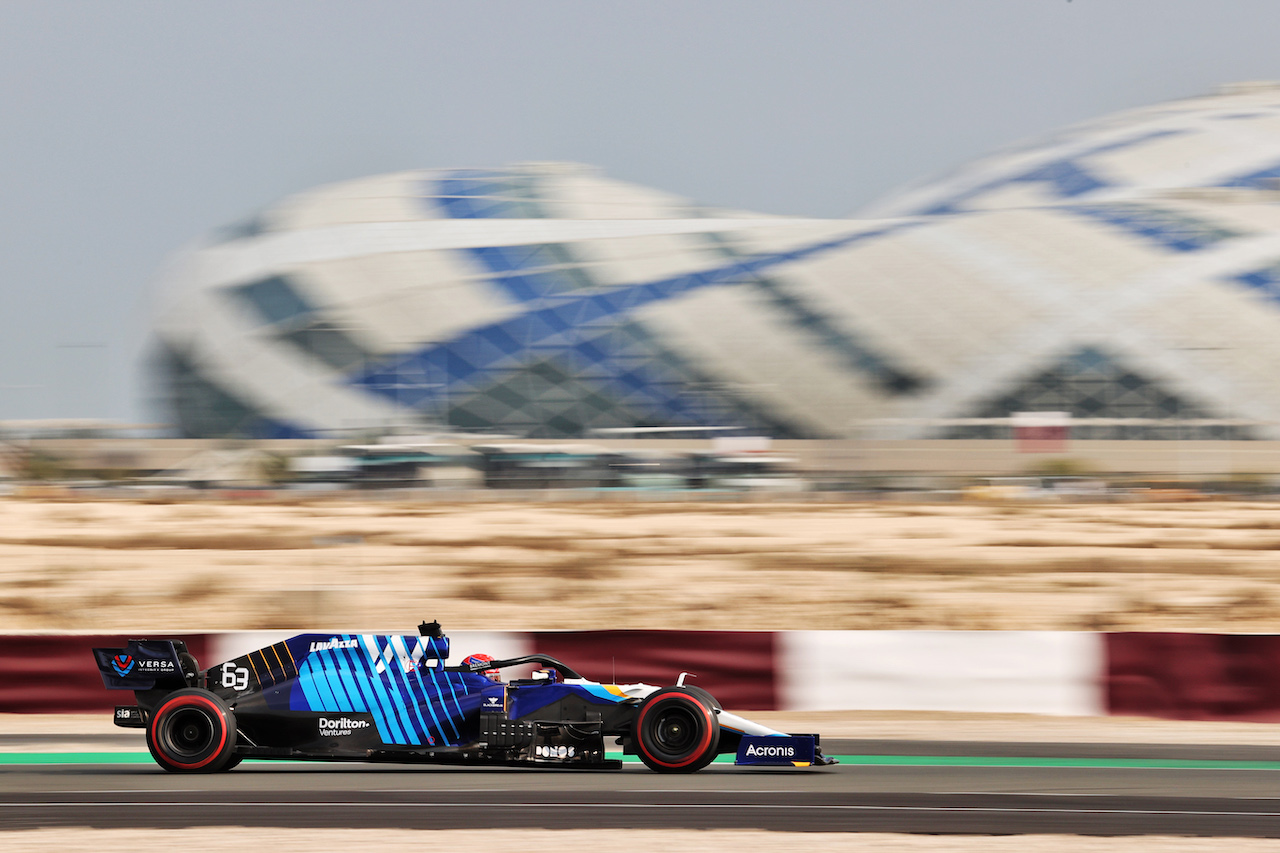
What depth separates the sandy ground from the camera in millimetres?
23375

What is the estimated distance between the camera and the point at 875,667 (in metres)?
14.5

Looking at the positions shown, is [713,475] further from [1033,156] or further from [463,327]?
[1033,156]

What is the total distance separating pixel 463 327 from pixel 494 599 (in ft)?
179

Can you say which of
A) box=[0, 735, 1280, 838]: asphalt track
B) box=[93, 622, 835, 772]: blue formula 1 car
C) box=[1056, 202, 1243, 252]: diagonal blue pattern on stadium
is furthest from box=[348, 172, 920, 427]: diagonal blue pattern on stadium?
box=[93, 622, 835, 772]: blue formula 1 car

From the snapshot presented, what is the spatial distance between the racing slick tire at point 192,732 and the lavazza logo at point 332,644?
2.53ft

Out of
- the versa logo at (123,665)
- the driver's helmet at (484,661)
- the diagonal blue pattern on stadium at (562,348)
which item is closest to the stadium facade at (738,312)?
the diagonal blue pattern on stadium at (562,348)

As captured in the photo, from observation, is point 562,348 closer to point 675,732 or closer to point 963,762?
point 963,762

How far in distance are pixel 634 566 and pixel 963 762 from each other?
16348 mm

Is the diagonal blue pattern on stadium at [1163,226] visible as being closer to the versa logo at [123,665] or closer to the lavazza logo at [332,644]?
the lavazza logo at [332,644]

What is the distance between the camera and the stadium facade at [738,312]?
241 ft

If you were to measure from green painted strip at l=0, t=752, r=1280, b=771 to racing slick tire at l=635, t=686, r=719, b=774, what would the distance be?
1.28m

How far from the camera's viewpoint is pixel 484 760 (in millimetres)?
9781

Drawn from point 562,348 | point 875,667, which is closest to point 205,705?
point 875,667

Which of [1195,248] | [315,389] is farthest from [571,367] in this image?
[1195,248]
